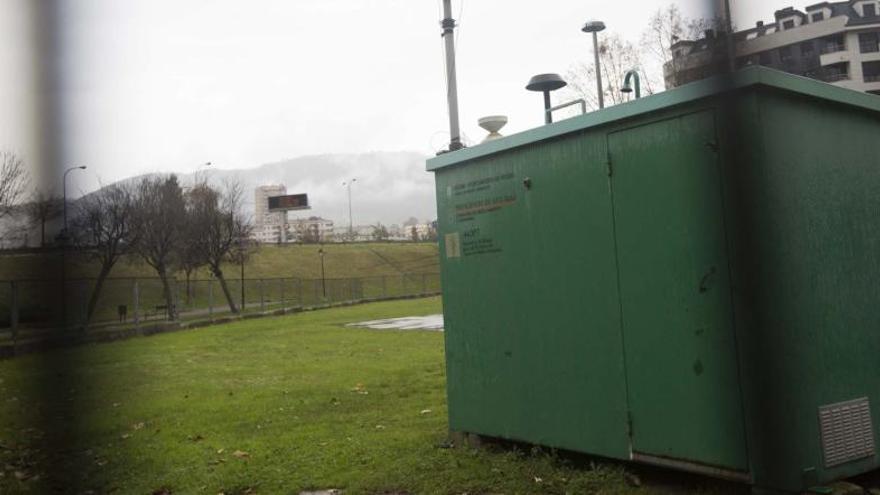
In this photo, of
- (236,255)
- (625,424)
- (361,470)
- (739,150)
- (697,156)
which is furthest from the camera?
(236,255)

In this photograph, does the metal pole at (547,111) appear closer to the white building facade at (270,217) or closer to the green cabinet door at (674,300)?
the green cabinet door at (674,300)

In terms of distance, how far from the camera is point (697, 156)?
324 cm

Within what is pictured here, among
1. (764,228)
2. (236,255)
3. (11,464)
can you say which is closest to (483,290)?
(764,228)

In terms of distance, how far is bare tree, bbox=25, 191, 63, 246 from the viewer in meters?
1.51

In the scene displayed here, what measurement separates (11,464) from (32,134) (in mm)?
5019

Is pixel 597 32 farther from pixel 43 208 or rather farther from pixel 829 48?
pixel 43 208

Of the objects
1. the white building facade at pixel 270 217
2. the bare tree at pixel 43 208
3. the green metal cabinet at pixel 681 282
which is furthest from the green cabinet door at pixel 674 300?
the white building facade at pixel 270 217

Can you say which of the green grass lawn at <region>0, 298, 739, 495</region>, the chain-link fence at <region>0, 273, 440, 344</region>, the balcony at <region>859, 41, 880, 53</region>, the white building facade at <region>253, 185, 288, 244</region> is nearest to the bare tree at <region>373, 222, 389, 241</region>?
the white building facade at <region>253, 185, 288, 244</region>

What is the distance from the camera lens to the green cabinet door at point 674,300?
10.7ft

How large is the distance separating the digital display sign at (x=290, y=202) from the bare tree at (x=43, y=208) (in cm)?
10549

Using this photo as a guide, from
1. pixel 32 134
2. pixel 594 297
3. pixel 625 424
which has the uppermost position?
pixel 32 134

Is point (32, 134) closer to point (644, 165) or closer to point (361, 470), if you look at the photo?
point (644, 165)

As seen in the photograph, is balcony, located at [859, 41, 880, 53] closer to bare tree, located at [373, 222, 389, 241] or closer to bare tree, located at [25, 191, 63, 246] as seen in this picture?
bare tree, located at [25, 191, 63, 246]

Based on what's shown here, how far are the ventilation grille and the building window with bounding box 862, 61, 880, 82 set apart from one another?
956 inches
